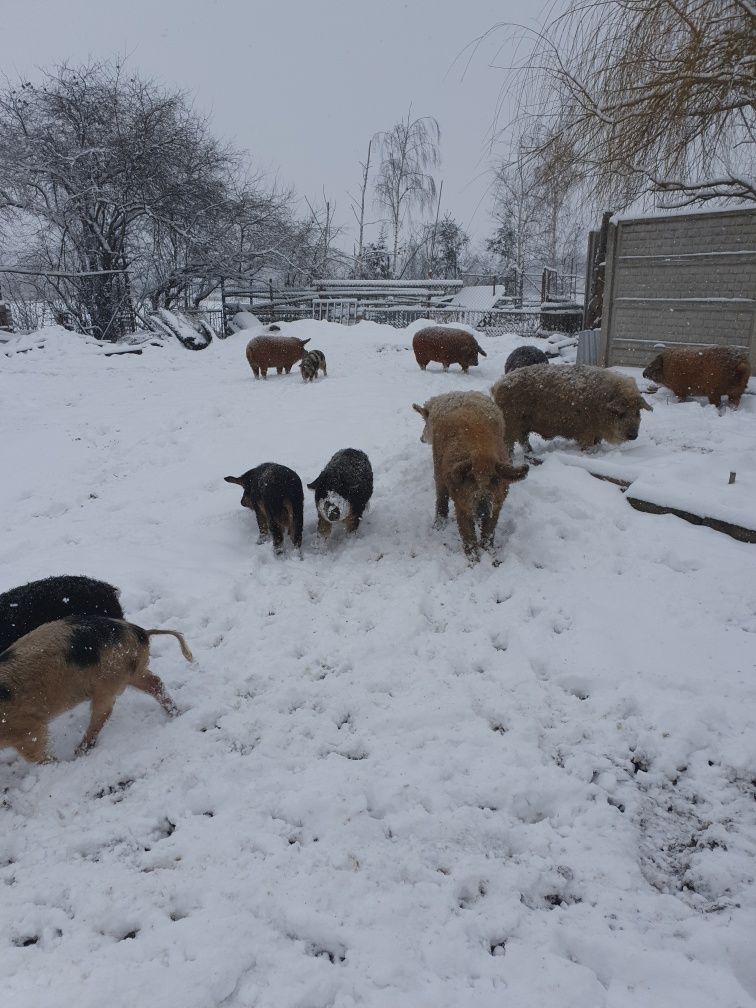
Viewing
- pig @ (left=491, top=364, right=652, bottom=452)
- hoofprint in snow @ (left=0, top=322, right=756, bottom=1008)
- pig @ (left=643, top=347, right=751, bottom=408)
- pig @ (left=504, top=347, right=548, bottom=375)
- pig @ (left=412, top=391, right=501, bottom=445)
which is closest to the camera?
hoofprint in snow @ (left=0, top=322, right=756, bottom=1008)

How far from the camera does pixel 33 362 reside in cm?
1431

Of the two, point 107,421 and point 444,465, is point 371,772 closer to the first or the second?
point 444,465

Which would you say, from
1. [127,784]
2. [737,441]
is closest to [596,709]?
[127,784]

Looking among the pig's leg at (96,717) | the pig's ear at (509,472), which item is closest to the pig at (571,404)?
the pig's ear at (509,472)

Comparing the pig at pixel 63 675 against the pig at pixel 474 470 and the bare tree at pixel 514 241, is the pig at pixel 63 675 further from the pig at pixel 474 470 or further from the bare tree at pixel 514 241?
the bare tree at pixel 514 241

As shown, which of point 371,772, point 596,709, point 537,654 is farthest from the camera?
point 537,654

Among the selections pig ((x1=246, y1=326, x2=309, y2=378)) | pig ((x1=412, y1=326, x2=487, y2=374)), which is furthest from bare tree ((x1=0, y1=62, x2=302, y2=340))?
pig ((x1=412, y1=326, x2=487, y2=374))

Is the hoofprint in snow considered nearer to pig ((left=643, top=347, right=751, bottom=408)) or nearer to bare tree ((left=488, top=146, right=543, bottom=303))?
pig ((left=643, top=347, right=751, bottom=408))

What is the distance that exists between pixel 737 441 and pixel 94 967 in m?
7.10

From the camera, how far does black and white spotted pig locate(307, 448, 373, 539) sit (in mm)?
5473

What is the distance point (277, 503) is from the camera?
552 centimetres

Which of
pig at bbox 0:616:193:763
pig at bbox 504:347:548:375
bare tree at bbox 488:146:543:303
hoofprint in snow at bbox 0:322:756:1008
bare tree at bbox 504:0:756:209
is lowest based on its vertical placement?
hoofprint in snow at bbox 0:322:756:1008

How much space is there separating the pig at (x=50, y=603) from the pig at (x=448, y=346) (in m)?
10.7

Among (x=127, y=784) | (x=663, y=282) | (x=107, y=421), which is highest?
(x=663, y=282)
